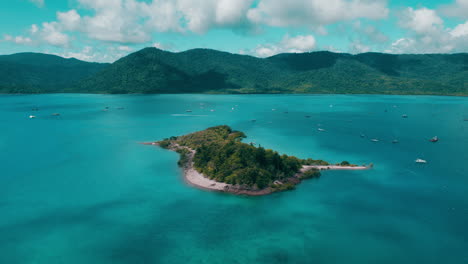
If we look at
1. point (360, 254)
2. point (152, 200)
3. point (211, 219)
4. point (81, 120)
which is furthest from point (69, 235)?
point (81, 120)

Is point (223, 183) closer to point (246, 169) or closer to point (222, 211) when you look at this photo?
point (246, 169)

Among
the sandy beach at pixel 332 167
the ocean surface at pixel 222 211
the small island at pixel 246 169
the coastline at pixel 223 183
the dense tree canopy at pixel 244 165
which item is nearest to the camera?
the ocean surface at pixel 222 211

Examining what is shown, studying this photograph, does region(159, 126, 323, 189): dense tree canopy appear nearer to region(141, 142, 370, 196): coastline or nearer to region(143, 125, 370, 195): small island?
region(143, 125, 370, 195): small island

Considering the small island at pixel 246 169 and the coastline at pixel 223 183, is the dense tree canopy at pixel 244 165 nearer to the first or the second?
the small island at pixel 246 169

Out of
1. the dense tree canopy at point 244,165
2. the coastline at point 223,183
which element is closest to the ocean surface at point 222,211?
the coastline at point 223,183

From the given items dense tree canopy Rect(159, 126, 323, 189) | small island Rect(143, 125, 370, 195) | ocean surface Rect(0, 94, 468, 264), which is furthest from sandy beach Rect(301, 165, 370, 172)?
ocean surface Rect(0, 94, 468, 264)

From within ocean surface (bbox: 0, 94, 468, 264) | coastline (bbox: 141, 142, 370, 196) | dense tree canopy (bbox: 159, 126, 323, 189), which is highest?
dense tree canopy (bbox: 159, 126, 323, 189)

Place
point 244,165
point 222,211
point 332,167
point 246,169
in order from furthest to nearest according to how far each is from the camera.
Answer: point 332,167 → point 244,165 → point 246,169 → point 222,211

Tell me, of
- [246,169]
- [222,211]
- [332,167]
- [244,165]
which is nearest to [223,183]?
[246,169]

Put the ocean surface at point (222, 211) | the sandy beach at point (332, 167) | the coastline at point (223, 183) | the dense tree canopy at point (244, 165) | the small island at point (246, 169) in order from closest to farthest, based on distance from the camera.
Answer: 1. the ocean surface at point (222, 211)
2. the coastline at point (223, 183)
3. the small island at point (246, 169)
4. the dense tree canopy at point (244, 165)
5. the sandy beach at point (332, 167)

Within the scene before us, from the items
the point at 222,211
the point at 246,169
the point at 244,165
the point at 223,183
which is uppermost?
the point at 244,165
